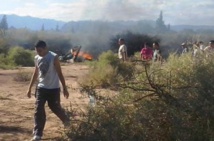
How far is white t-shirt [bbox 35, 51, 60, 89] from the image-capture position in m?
7.61

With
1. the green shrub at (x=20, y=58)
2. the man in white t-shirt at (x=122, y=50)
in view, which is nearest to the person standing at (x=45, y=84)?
the man in white t-shirt at (x=122, y=50)

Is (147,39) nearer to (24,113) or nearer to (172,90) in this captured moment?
(24,113)

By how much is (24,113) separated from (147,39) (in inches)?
1333

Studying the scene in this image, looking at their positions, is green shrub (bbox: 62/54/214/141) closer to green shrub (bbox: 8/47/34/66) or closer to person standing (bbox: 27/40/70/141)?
person standing (bbox: 27/40/70/141)

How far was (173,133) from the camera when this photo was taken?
6.11 metres

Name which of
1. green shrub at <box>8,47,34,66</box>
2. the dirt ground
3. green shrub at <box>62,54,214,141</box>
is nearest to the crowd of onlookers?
green shrub at <box>62,54,214,141</box>

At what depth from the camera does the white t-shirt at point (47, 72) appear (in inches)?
300

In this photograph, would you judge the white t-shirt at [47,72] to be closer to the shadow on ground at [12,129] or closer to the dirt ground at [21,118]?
the dirt ground at [21,118]

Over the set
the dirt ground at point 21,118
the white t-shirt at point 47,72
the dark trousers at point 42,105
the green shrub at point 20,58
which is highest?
the white t-shirt at point 47,72

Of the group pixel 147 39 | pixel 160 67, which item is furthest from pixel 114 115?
pixel 147 39

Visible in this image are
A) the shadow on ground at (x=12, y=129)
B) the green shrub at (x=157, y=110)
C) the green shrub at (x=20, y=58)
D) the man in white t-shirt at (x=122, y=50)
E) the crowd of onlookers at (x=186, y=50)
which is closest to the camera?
the green shrub at (x=157, y=110)

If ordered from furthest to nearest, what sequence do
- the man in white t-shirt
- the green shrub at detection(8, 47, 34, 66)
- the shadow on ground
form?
the green shrub at detection(8, 47, 34, 66)
the man in white t-shirt
the shadow on ground

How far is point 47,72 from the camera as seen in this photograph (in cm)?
762

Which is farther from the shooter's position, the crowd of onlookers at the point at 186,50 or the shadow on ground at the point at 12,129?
the shadow on ground at the point at 12,129
